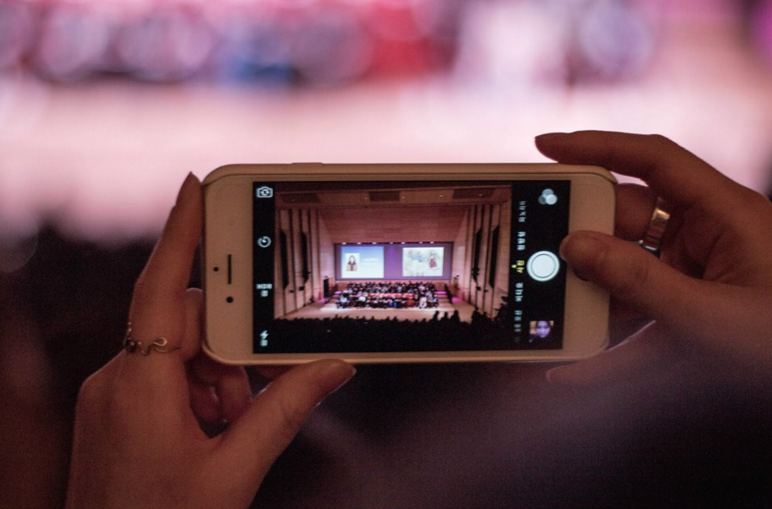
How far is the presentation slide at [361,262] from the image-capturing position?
0.59m

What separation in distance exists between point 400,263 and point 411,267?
0.8 inches

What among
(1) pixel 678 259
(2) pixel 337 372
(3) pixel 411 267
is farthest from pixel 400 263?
(1) pixel 678 259

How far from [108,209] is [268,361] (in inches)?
24.8

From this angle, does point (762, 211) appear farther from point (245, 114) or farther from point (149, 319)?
point (245, 114)

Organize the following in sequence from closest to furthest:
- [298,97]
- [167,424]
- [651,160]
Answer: [167,424] → [651,160] → [298,97]

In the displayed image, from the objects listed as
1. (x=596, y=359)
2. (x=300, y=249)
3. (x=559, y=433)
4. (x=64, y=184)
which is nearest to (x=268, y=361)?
(x=300, y=249)

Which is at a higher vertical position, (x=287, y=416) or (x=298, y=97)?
(x=298, y=97)

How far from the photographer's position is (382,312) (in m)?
0.59

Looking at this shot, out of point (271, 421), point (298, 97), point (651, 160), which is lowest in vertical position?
point (271, 421)

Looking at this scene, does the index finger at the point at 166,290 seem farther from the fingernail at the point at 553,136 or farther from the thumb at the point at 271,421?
A: the fingernail at the point at 553,136

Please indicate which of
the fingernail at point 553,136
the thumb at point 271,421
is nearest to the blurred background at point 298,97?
the fingernail at point 553,136

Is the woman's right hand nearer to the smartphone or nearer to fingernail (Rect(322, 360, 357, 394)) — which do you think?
the smartphone

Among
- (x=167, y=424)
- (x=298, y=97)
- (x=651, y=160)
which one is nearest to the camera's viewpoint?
(x=167, y=424)

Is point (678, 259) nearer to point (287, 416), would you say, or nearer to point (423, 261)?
point (423, 261)
